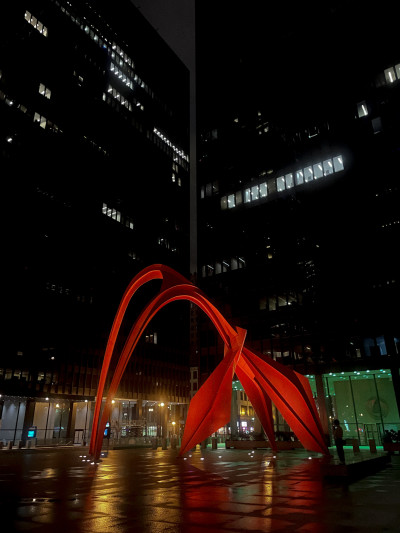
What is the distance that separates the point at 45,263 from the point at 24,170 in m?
11.4

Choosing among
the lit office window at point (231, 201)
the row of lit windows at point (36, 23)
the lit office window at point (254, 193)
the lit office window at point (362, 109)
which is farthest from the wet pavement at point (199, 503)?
the row of lit windows at point (36, 23)

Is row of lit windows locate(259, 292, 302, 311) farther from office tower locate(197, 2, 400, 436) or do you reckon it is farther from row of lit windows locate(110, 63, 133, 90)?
row of lit windows locate(110, 63, 133, 90)

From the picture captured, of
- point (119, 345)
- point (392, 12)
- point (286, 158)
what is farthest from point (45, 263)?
point (392, 12)

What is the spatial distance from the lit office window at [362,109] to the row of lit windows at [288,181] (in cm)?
448

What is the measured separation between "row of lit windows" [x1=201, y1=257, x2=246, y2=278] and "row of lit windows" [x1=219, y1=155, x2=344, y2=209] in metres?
7.18

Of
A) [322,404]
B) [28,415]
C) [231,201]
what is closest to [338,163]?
[231,201]

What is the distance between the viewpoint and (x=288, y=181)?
43.4 meters

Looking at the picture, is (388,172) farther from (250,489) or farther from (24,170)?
(24,170)

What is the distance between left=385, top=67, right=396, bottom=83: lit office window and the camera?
37.4 meters

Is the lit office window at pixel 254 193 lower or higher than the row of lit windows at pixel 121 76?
lower

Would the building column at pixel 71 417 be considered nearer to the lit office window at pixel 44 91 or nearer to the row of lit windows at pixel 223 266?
the row of lit windows at pixel 223 266

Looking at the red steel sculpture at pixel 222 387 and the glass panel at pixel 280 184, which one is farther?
the glass panel at pixel 280 184

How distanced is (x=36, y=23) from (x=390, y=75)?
4459cm

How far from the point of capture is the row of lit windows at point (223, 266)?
150 feet
